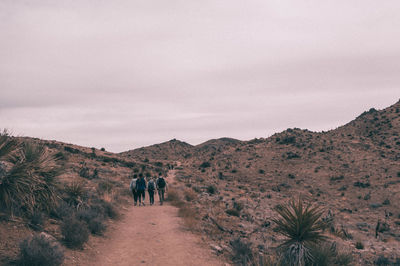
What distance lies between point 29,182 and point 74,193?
12.1 ft

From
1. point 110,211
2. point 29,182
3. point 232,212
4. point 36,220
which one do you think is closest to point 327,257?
point 232,212

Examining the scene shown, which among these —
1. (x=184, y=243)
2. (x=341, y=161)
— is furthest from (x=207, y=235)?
(x=341, y=161)

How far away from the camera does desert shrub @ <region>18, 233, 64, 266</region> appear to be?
21.9 ft

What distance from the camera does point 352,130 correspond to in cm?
6806

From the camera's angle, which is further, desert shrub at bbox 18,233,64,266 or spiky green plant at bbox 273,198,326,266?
spiky green plant at bbox 273,198,326,266

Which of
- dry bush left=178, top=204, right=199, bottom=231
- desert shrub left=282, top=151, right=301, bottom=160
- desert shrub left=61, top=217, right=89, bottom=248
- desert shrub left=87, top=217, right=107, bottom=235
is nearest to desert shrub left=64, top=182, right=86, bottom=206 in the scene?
desert shrub left=87, top=217, right=107, bottom=235

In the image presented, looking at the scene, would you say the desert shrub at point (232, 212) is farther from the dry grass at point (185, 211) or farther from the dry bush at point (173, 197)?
the dry bush at point (173, 197)

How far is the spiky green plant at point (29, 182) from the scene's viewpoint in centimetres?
860

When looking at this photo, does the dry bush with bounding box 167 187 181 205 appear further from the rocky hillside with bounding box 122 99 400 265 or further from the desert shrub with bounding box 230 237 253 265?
the desert shrub with bounding box 230 237 253 265

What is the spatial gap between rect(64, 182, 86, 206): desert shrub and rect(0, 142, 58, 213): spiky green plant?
2217 millimetres

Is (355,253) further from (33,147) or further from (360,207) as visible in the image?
(360,207)

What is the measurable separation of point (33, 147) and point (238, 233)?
909 cm

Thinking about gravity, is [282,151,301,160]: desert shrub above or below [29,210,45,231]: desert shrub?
above

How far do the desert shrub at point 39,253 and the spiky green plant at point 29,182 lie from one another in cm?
213
